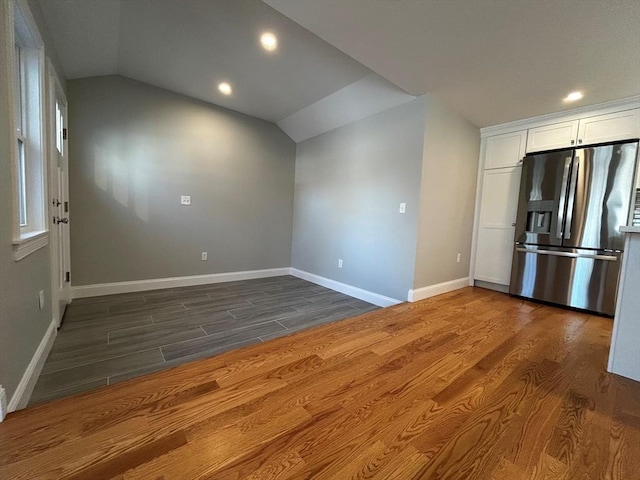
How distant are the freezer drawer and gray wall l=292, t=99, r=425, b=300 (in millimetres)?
1484

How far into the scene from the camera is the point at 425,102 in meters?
2.73

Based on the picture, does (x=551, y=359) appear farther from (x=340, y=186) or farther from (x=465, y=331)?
(x=340, y=186)

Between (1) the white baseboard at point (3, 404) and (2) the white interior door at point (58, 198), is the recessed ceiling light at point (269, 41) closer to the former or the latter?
(2) the white interior door at point (58, 198)

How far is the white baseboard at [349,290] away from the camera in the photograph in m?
3.12

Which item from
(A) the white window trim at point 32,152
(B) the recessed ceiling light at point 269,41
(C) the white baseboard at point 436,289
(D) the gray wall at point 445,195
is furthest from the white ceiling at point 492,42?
(C) the white baseboard at point 436,289

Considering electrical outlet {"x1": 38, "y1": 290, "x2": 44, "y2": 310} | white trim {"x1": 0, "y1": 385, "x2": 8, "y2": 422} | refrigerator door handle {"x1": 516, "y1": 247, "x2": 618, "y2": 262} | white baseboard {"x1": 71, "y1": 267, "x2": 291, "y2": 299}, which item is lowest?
white baseboard {"x1": 71, "y1": 267, "x2": 291, "y2": 299}

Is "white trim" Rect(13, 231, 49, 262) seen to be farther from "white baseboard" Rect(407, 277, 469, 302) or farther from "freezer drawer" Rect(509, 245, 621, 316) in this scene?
"freezer drawer" Rect(509, 245, 621, 316)

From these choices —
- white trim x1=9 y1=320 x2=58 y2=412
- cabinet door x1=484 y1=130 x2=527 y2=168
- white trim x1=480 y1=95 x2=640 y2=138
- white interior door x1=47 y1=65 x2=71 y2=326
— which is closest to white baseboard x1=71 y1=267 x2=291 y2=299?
white interior door x1=47 y1=65 x2=71 y2=326

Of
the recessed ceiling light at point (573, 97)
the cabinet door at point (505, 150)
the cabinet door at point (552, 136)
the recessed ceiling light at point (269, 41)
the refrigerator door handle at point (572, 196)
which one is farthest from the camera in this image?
the cabinet door at point (505, 150)

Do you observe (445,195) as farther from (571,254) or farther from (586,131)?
(586,131)

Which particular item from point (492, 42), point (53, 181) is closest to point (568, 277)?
point (492, 42)

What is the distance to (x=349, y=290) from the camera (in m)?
3.55

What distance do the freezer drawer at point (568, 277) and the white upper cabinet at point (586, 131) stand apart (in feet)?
3.99

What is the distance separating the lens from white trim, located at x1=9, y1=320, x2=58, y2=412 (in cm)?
124
